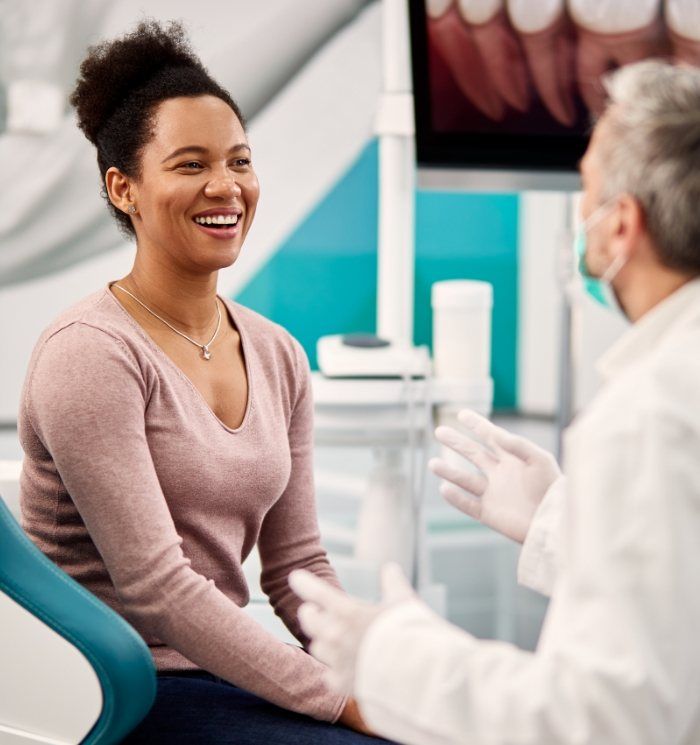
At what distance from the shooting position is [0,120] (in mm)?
3666

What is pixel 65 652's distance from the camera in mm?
1077

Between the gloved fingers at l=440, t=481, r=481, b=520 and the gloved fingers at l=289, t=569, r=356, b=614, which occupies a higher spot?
the gloved fingers at l=289, t=569, r=356, b=614

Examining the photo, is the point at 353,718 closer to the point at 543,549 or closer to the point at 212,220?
the point at 543,549

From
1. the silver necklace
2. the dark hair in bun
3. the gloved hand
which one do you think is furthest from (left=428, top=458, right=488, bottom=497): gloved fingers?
the dark hair in bun

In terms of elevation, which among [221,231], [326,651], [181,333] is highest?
[221,231]

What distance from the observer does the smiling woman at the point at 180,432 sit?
1163mm

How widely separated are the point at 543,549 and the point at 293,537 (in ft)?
1.38

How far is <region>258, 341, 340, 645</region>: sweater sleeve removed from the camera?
57.2 inches

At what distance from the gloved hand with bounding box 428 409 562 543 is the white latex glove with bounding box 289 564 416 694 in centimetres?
34

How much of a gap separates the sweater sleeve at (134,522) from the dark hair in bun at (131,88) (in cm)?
30

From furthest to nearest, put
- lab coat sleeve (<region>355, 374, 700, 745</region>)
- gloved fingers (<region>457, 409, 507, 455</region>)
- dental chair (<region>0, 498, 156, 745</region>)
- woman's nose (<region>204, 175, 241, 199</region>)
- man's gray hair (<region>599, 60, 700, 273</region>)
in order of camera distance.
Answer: woman's nose (<region>204, 175, 241, 199</region>) → gloved fingers (<region>457, 409, 507, 455</region>) → dental chair (<region>0, 498, 156, 745</region>) → man's gray hair (<region>599, 60, 700, 273</region>) → lab coat sleeve (<region>355, 374, 700, 745</region>)

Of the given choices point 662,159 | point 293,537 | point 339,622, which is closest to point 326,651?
point 339,622

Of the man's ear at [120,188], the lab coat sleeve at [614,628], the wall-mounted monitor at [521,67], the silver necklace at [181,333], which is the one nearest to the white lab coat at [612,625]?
the lab coat sleeve at [614,628]

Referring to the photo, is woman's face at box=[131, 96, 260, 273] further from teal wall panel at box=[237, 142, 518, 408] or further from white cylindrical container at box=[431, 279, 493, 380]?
teal wall panel at box=[237, 142, 518, 408]
